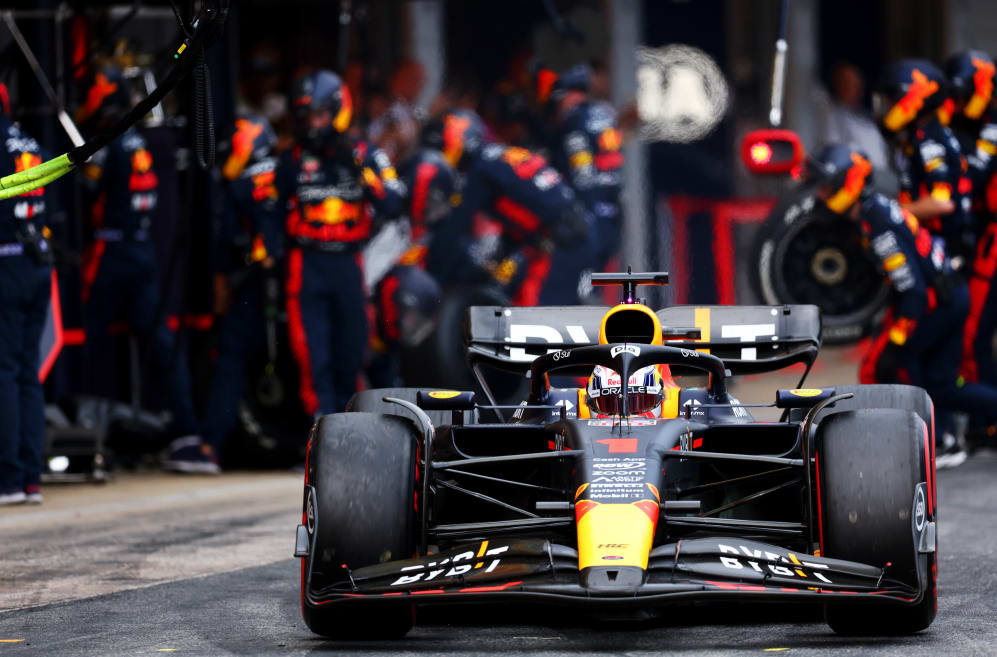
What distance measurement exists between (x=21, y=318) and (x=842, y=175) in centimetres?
498

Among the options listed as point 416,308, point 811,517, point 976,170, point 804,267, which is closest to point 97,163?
point 416,308

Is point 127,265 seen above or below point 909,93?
below

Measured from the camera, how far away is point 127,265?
38.4 ft

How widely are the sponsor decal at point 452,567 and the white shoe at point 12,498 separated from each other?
4.89 meters

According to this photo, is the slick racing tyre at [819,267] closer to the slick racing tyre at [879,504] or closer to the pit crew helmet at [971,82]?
the pit crew helmet at [971,82]

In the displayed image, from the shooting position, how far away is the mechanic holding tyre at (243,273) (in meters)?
11.5

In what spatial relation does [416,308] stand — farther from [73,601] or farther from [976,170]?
[73,601]

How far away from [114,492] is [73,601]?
165 inches

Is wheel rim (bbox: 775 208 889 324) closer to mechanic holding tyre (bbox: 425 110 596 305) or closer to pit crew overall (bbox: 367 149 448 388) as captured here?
pit crew overall (bbox: 367 149 448 388)

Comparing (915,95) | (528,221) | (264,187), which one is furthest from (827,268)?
(264,187)

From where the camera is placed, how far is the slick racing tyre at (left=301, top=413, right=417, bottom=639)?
5.11 metres

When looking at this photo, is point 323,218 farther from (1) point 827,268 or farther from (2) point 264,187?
(1) point 827,268

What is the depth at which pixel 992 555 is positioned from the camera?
7086 millimetres

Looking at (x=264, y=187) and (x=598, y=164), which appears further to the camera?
(x=598, y=164)
